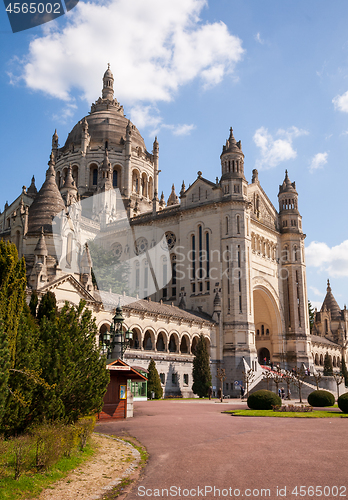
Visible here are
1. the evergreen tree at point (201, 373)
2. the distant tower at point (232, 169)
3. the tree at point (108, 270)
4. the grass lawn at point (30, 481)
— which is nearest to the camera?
the grass lawn at point (30, 481)

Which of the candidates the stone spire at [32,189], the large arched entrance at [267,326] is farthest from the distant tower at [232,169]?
the stone spire at [32,189]

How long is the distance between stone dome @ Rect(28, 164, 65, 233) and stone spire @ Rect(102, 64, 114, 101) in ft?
146

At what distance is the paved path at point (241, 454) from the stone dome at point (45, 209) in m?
27.5

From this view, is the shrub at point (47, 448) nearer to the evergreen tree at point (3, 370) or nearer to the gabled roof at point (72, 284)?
the evergreen tree at point (3, 370)

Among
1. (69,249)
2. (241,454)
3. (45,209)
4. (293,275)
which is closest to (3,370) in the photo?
(241,454)

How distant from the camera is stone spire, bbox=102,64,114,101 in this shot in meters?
88.9

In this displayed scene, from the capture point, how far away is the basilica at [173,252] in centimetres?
4428

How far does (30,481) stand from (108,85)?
88356 millimetres

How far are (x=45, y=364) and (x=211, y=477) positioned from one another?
6.80 metres

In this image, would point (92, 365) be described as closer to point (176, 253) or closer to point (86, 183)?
point (176, 253)

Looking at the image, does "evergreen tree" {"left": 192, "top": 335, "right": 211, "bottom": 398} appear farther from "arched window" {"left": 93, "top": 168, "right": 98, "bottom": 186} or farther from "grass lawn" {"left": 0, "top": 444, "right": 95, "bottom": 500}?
"arched window" {"left": 93, "top": 168, "right": 98, "bottom": 186}

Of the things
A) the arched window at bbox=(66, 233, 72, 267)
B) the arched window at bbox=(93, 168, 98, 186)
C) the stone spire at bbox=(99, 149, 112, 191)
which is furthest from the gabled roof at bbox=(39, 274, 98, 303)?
the arched window at bbox=(93, 168, 98, 186)

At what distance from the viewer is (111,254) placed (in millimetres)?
62719

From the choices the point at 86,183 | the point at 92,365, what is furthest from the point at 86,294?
the point at 86,183
